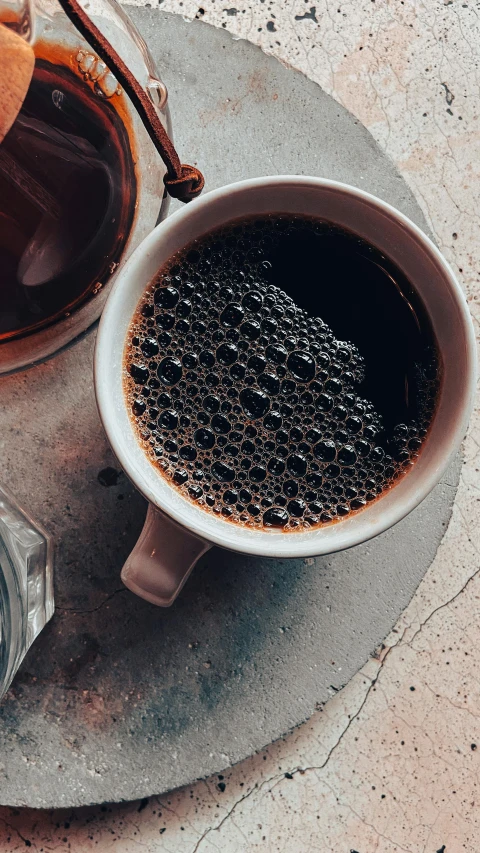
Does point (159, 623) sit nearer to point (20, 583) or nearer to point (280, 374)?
point (20, 583)

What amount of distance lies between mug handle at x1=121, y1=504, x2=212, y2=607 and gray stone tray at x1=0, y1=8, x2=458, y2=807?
4.5 inches

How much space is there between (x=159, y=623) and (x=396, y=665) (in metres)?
0.30

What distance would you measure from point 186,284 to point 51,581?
14.1 inches

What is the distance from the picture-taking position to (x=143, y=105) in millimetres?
564

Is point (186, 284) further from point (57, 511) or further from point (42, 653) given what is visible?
point (42, 653)

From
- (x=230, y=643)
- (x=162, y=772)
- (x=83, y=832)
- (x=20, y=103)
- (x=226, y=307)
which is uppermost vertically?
(x=20, y=103)

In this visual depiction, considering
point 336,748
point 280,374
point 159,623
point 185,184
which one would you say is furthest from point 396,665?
point 185,184

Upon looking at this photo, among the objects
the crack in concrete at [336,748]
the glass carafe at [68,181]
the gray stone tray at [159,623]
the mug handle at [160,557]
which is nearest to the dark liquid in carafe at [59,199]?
the glass carafe at [68,181]

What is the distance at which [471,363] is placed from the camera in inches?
24.0

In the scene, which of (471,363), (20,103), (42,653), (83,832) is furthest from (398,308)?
(83,832)

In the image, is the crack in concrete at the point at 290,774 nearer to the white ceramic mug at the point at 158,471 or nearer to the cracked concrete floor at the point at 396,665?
the cracked concrete floor at the point at 396,665

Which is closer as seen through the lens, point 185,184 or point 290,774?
point 185,184

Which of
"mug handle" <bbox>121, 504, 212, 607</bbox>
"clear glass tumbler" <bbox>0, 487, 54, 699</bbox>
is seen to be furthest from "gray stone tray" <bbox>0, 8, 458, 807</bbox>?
"mug handle" <bbox>121, 504, 212, 607</bbox>

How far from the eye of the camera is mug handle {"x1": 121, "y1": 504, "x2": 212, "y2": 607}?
0.63 m
